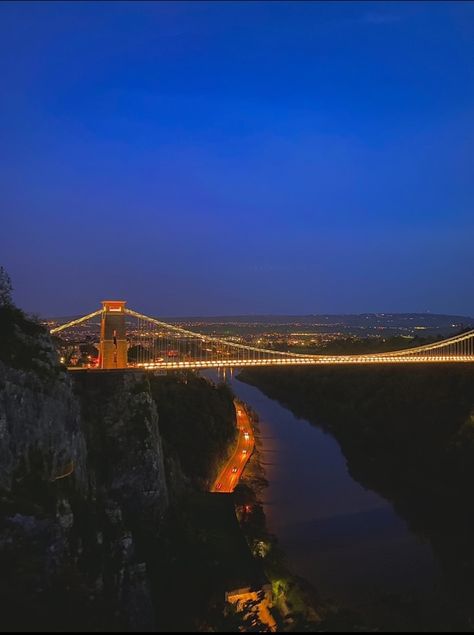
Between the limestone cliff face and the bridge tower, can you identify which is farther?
the bridge tower

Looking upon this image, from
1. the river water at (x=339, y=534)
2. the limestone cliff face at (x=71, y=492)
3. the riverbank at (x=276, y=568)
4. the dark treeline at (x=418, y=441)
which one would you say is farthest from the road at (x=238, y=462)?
the limestone cliff face at (x=71, y=492)

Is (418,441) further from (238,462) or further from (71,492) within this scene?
(71,492)

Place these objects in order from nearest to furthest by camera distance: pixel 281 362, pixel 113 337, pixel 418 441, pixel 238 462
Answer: pixel 113 337
pixel 281 362
pixel 238 462
pixel 418 441

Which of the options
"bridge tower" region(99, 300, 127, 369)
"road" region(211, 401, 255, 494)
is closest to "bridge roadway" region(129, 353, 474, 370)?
"bridge tower" region(99, 300, 127, 369)

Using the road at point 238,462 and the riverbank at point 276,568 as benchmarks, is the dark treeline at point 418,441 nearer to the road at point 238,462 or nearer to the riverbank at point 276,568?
the riverbank at point 276,568

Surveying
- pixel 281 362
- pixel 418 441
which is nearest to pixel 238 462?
pixel 281 362

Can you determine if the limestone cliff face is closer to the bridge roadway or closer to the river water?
the bridge roadway

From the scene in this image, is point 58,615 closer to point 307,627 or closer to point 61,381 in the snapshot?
point 307,627
